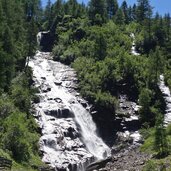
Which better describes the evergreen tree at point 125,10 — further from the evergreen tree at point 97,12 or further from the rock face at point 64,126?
the rock face at point 64,126

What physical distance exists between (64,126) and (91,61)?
→ 3266 centimetres

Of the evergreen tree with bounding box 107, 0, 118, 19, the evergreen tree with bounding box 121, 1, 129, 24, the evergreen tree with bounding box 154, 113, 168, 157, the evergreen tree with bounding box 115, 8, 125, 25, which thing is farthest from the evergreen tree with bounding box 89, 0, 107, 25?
the evergreen tree with bounding box 154, 113, 168, 157

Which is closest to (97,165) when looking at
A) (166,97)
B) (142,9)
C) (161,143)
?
(161,143)

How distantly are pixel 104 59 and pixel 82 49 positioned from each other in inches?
391

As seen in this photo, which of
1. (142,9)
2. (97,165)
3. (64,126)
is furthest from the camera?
(142,9)

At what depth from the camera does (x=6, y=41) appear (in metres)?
73.2

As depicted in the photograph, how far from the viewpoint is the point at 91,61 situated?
327 feet

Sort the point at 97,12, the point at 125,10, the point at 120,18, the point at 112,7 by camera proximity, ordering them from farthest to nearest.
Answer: the point at 112,7 < the point at 125,10 < the point at 97,12 < the point at 120,18

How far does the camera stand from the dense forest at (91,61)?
57.9m

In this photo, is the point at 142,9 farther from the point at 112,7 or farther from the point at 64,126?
the point at 64,126

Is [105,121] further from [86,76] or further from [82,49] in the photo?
[82,49]

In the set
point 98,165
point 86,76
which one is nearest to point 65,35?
point 86,76

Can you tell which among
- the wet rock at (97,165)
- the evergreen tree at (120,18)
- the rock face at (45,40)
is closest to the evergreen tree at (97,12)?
the evergreen tree at (120,18)

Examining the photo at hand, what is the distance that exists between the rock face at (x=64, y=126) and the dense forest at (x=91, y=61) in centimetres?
206
